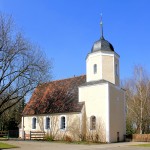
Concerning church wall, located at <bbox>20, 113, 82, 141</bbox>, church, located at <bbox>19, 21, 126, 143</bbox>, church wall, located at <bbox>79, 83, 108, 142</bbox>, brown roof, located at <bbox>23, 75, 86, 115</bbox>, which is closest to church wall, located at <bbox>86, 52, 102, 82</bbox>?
church, located at <bbox>19, 21, 126, 143</bbox>

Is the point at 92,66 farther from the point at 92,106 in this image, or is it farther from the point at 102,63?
the point at 92,106

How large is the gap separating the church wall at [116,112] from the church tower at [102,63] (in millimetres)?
1563

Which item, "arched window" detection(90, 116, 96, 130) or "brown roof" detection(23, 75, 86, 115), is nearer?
"arched window" detection(90, 116, 96, 130)

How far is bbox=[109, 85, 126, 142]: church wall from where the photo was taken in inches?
1512

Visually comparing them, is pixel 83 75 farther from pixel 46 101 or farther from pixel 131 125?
pixel 131 125

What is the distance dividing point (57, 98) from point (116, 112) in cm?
940

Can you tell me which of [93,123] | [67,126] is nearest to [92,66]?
[93,123]

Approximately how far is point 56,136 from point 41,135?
2.68 meters

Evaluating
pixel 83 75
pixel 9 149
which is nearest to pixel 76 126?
pixel 83 75

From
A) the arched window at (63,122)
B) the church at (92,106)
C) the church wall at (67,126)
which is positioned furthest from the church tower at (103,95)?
the arched window at (63,122)

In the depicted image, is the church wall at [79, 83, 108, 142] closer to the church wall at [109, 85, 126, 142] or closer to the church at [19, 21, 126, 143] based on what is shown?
the church at [19, 21, 126, 143]

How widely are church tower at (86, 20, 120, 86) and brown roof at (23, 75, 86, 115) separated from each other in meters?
3.05

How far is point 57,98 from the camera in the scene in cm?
4456

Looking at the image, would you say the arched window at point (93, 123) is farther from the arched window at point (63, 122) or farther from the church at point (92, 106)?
the arched window at point (63, 122)
